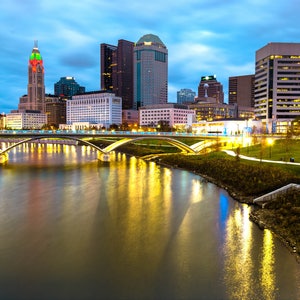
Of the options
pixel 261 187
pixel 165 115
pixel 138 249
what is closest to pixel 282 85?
pixel 165 115

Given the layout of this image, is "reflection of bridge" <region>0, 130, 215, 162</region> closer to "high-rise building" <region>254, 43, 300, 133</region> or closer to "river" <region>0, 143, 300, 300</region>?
"river" <region>0, 143, 300, 300</region>

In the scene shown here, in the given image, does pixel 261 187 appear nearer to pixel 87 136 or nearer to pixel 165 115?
pixel 87 136

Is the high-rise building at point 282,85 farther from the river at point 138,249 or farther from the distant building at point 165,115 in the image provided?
the river at point 138,249

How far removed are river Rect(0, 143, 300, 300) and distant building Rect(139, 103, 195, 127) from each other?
14693 centimetres

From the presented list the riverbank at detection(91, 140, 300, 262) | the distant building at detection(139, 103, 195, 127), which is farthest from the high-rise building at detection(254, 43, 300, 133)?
the riverbank at detection(91, 140, 300, 262)

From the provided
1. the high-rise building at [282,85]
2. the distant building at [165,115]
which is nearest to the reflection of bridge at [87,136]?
the high-rise building at [282,85]

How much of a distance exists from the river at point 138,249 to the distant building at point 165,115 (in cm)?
14693

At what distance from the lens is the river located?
52.5ft

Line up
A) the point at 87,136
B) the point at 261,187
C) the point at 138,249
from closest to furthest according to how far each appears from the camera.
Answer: the point at 138,249, the point at 261,187, the point at 87,136

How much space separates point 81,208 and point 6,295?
14904 mm

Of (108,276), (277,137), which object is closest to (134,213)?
(108,276)

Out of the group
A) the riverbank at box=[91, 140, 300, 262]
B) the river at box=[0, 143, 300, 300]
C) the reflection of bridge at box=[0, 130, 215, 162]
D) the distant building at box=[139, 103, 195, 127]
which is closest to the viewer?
the river at box=[0, 143, 300, 300]

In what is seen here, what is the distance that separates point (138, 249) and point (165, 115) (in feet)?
543

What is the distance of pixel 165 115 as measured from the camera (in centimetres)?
18400
